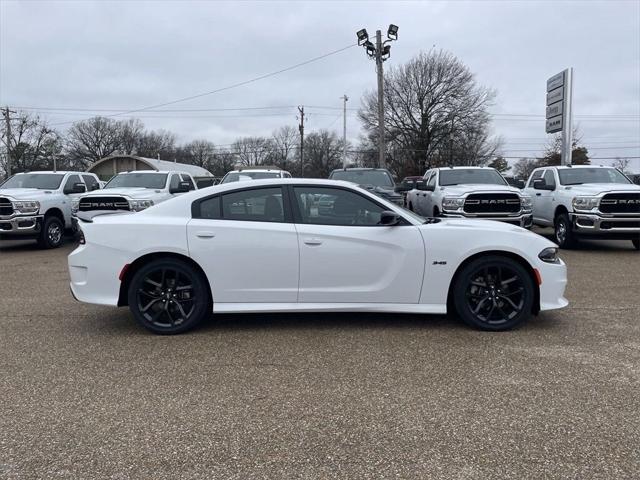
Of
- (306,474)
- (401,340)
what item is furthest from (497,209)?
(306,474)

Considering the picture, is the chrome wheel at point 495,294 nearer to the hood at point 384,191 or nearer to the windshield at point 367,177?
the hood at point 384,191

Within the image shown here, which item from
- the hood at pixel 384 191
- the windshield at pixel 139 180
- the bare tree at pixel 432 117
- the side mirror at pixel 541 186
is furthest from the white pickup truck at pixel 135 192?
the bare tree at pixel 432 117

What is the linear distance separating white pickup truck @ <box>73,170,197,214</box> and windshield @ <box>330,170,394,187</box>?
13.9 feet

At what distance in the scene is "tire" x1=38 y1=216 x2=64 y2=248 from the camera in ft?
39.6

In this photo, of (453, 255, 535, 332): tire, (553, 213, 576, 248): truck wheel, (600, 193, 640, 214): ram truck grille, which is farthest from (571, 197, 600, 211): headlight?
(453, 255, 535, 332): tire

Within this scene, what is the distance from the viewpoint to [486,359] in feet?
14.1

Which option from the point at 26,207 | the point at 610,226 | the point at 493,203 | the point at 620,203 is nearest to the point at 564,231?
the point at 610,226

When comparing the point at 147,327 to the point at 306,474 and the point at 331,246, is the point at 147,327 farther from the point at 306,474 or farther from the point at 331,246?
the point at 306,474

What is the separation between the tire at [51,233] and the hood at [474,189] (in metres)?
9.17

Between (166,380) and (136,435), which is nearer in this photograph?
(136,435)

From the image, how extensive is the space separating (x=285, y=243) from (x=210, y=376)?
1486 mm

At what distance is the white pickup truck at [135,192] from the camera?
1136cm

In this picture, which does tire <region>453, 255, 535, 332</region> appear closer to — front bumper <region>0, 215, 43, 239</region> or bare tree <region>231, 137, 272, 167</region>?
front bumper <region>0, 215, 43, 239</region>

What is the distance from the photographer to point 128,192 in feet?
38.3
